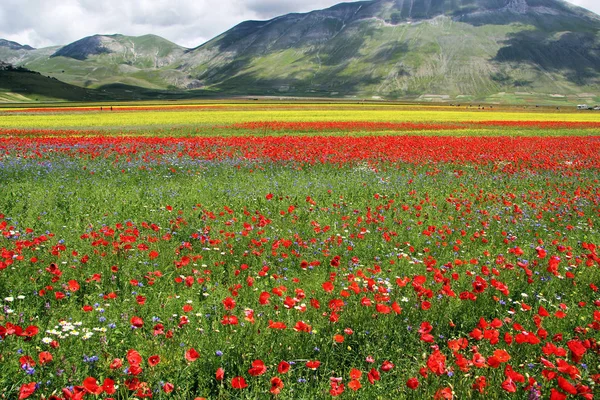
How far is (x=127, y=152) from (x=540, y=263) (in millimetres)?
17477

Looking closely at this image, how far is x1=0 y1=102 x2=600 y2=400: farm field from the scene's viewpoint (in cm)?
377

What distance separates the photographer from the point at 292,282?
6406 millimetres

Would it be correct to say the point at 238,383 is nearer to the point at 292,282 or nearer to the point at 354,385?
the point at 354,385

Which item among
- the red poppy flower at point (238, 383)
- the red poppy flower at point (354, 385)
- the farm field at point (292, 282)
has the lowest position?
the farm field at point (292, 282)

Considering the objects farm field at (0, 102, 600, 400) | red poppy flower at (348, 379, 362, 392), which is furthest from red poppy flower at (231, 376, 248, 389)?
red poppy flower at (348, 379, 362, 392)

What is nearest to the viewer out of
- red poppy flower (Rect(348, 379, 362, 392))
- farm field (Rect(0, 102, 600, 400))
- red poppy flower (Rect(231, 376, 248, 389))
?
red poppy flower (Rect(231, 376, 248, 389))

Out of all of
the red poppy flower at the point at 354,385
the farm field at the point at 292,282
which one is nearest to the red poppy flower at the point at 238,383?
the farm field at the point at 292,282

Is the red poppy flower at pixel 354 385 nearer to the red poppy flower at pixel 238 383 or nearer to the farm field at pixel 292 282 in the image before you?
the farm field at pixel 292 282

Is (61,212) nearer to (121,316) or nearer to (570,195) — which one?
(121,316)

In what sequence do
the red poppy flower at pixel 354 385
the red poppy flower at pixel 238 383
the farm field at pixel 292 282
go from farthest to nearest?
the farm field at pixel 292 282, the red poppy flower at pixel 354 385, the red poppy flower at pixel 238 383

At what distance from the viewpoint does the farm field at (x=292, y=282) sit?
3.77 meters

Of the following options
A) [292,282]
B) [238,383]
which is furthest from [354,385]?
[292,282]

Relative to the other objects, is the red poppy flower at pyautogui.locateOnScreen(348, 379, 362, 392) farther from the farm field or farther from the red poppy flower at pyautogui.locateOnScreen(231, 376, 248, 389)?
the red poppy flower at pyautogui.locateOnScreen(231, 376, 248, 389)

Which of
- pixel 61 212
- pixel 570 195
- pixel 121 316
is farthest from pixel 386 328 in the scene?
pixel 570 195
